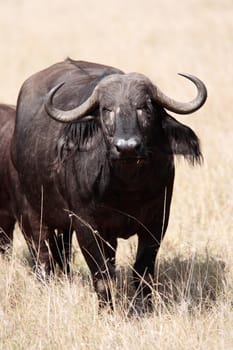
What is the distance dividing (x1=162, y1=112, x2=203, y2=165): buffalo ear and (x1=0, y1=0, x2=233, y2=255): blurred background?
0.92 m

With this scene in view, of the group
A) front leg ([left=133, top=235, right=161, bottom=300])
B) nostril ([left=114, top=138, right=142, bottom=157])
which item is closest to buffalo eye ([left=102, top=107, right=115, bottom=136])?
nostril ([left=114, top=138, right=142, bottom=157])

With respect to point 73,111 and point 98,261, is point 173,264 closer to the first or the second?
point 98,261

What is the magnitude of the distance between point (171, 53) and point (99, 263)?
10855mm

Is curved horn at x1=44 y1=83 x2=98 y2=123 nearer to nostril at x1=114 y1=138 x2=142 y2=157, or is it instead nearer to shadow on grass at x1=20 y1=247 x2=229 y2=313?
nostril at x1=114 y1=138 x2=142 y2=157

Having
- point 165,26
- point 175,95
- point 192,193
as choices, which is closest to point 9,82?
point 175,95

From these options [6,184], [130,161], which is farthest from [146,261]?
[6,184]

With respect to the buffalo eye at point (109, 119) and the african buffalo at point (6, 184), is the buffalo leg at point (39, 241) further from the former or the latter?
the buffalo eye at point (109, 119)

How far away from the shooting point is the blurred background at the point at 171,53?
26.0 ft

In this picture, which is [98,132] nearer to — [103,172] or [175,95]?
[103,172]

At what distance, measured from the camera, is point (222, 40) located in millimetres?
16750

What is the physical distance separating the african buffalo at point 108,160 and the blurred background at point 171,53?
0.81m

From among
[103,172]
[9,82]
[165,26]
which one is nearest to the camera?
[103,172]

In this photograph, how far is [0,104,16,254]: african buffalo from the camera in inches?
288

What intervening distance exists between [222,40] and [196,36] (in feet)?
3.58
